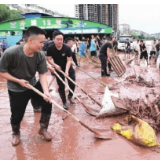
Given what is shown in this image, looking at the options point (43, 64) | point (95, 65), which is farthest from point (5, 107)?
point (95, 65)

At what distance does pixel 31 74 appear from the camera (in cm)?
306

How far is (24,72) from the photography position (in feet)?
9.70

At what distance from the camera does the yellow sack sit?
2.92 m

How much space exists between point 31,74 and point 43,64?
0.22 metres

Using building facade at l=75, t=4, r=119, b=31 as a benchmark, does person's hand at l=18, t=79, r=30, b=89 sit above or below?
below

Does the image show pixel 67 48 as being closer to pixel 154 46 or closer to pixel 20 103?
pixel 20 103

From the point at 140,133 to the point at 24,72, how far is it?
5.97 ft

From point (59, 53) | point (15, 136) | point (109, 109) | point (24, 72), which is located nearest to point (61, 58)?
point (59, 53)

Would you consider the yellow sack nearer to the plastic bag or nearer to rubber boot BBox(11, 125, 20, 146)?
the plastic bag

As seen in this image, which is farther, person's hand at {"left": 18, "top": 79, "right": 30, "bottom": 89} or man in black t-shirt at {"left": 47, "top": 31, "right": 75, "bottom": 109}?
man in black t-shirt at {"left": 47, "top": 31, "right": 75, "bottom": 109}

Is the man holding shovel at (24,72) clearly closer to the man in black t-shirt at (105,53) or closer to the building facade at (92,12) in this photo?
the man in black t-shirt at (105,53)

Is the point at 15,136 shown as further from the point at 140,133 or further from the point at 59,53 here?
the point at 59,53

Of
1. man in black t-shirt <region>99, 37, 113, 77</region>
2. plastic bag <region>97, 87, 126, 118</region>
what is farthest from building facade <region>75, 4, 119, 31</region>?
plastic bag <region>97, 87, 126, 118</region>

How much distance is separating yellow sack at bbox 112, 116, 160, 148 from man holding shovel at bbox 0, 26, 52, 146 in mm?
1116
